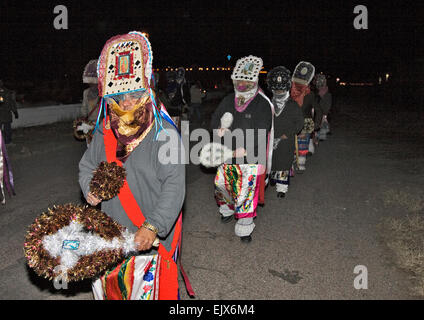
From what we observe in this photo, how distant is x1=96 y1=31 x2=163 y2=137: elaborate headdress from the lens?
2.38 metres

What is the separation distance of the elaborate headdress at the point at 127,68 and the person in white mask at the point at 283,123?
412cm

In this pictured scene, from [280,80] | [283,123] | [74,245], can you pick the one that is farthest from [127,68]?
[280,80]

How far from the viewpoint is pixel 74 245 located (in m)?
2.17

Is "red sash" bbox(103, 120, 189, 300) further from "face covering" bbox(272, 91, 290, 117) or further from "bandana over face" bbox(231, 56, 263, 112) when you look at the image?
"face covering" bbox(272, 91, 290, 117)

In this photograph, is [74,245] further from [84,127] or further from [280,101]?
[280,101]

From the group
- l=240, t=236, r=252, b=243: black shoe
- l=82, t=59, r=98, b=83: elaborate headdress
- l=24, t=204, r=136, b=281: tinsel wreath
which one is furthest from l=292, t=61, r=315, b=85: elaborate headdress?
l=24, t=204, r=136, b=281: tinsel wreath

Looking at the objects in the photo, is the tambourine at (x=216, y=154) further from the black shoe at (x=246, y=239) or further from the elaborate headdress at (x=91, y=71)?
the elaborate headdress at (x=91, y=71)

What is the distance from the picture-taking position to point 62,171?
8375 millimetres

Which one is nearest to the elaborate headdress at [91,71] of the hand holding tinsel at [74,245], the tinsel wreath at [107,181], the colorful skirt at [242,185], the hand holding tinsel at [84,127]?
the hand holding tinsel at [84,127]

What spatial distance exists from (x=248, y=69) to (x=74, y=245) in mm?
3626

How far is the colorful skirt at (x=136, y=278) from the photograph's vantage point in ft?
7.97

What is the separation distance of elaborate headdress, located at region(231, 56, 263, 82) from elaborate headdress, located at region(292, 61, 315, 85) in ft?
10.3
